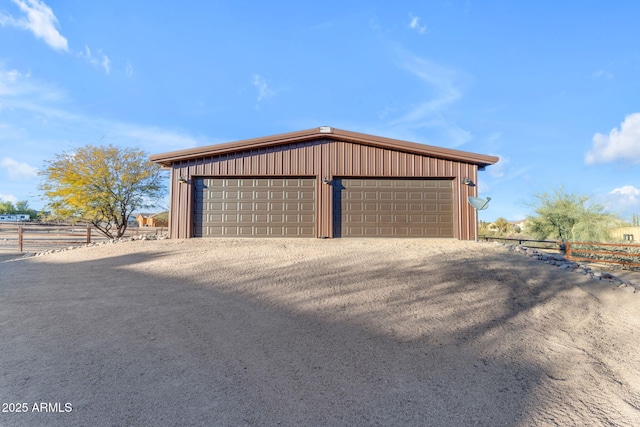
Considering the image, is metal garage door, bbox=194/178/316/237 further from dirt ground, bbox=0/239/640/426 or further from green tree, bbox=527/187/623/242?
green tree, bbox=527/187/623/242

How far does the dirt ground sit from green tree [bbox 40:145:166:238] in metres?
9.39

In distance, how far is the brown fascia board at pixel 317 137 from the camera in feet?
40.8

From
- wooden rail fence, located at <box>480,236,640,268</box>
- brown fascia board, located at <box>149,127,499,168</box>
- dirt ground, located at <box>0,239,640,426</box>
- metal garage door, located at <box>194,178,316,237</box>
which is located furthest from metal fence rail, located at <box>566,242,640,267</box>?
metal garage door, located at <box>194,178,316,237</box>

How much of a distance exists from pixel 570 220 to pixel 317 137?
1575 cm

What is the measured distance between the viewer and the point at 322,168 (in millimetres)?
12656

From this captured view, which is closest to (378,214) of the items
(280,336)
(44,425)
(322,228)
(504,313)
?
(322,228)

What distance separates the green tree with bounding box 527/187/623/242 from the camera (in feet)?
59.7

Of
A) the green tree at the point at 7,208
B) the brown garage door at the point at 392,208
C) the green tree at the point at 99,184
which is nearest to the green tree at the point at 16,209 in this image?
the green tree at the point at 7,208

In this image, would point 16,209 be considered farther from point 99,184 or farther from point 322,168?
point 322,168

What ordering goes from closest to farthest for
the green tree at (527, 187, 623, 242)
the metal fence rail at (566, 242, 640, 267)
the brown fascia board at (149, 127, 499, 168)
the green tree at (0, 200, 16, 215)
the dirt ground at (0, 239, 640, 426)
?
the dirt ground at (0, 239, 640, 426) < the metal fence rail at (566, 242, 640, 267) < the brown fascia board at (149, 127, 499, 168) < the green tree at (527, 187, 623, 242) < the green tree at (0, 200, 16, 215)

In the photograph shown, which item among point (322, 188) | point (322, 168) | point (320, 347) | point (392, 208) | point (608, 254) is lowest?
point (320, 347)

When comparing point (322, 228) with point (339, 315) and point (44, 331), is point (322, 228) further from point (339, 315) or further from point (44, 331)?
Answer: point (44, 331)

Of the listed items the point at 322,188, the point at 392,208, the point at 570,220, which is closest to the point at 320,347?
the point at 322,188

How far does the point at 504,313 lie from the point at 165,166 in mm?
12105
